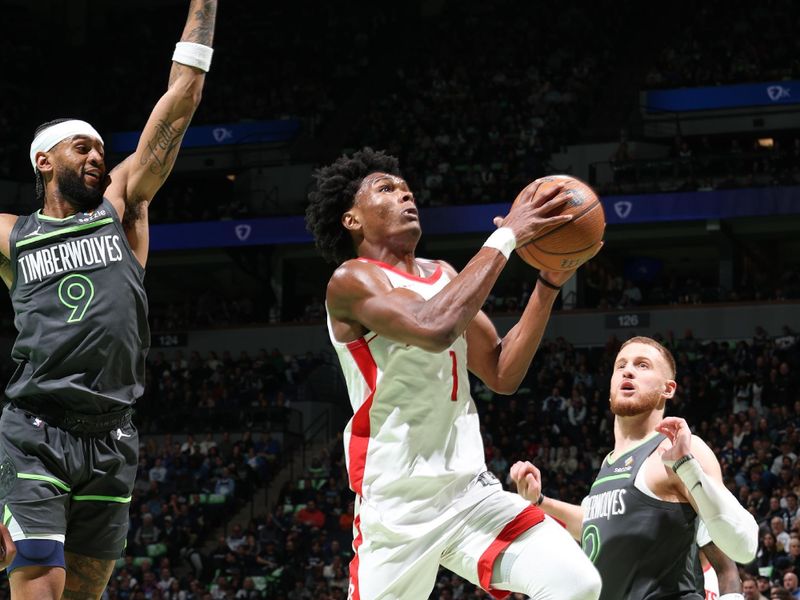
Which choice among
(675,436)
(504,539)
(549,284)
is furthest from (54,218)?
(675,436)

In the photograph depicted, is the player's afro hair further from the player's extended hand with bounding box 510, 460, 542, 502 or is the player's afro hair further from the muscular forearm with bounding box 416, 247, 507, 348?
the player's extended hand with bounding box 510, 460, 542, 502

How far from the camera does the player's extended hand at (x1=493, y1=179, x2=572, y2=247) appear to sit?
4062mm

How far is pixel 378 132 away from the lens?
25922mm

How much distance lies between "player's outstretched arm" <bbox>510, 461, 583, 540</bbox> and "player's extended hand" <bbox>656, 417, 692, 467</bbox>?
1.50ft

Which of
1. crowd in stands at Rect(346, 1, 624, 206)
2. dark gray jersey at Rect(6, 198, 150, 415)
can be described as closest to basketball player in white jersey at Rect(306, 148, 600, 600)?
dark gray jersey at Rect(6, 198, 150, 415)

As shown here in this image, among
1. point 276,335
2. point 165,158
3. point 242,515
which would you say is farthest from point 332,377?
point 165,158

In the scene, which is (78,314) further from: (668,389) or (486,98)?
(486,98)

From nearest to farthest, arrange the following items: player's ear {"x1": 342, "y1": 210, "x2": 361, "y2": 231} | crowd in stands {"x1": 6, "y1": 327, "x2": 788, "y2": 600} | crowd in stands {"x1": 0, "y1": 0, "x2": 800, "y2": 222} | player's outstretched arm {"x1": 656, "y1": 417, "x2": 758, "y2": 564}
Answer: player's outstretched arm {"x1": 656, "y1": 417, "x2": 758, "y2": 564}
player's ear {"x1": 342, "y1": 210, "x2": 361, "y2": 231}
crowd in stands {"x1": 6, "y1": 327, "x2": 788, "y2": 600}
crowd in stands {"x1": 0, "y1": 0, "x2": 800, "y2": 222}

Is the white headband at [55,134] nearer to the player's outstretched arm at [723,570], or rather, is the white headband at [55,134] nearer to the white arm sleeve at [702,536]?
the white arm sleeve at [702,536]

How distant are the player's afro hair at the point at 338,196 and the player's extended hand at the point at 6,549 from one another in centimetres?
158

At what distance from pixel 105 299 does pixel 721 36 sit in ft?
79.1

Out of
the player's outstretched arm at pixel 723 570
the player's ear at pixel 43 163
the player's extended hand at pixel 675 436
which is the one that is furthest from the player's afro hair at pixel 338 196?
the player's outstretched arm at pixel 723 570

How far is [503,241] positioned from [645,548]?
1.43 meters

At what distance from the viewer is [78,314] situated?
408 centimetres
